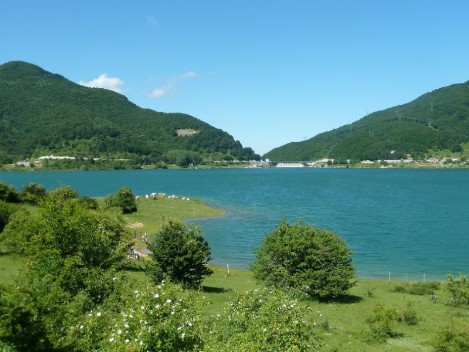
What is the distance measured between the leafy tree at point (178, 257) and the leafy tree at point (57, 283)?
5.31 m

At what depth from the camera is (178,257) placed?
112 ft

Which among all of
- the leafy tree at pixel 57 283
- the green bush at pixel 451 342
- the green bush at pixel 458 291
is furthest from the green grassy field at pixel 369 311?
the leafy tree at pixel 57 283

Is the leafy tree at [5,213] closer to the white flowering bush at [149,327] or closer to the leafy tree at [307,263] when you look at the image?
the leafy tree at [307,263]

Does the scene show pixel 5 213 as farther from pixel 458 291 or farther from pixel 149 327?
pixel 458 291

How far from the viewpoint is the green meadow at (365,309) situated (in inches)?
947

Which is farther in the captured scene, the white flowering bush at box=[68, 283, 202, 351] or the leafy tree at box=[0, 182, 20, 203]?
the leafy tree at box=[0, 182, 20, 203]

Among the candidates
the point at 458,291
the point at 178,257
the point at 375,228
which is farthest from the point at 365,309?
the point at 375,228

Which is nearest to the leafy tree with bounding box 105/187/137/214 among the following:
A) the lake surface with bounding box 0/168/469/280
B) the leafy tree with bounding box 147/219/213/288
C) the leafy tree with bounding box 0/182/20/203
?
the lake surface with bounding box 0/168/469/280

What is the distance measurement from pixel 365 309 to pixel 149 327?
2326cm

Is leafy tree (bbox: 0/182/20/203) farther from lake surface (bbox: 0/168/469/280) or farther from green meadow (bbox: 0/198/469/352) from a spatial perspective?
green meadow (bbox: 0/198/469/352)

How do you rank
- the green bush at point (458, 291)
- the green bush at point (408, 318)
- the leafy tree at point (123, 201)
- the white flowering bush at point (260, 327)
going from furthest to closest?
the leafy tree at point (123, 201)
the green bush at point (458, 291)
the green bush at point (408, 318)
the white flowering bush at point (260, 327)

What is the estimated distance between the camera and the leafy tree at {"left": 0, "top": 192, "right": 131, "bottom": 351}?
12227 millimetres

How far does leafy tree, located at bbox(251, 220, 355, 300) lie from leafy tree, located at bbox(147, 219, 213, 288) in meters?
4.70

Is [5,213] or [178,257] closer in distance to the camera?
[178,257]
